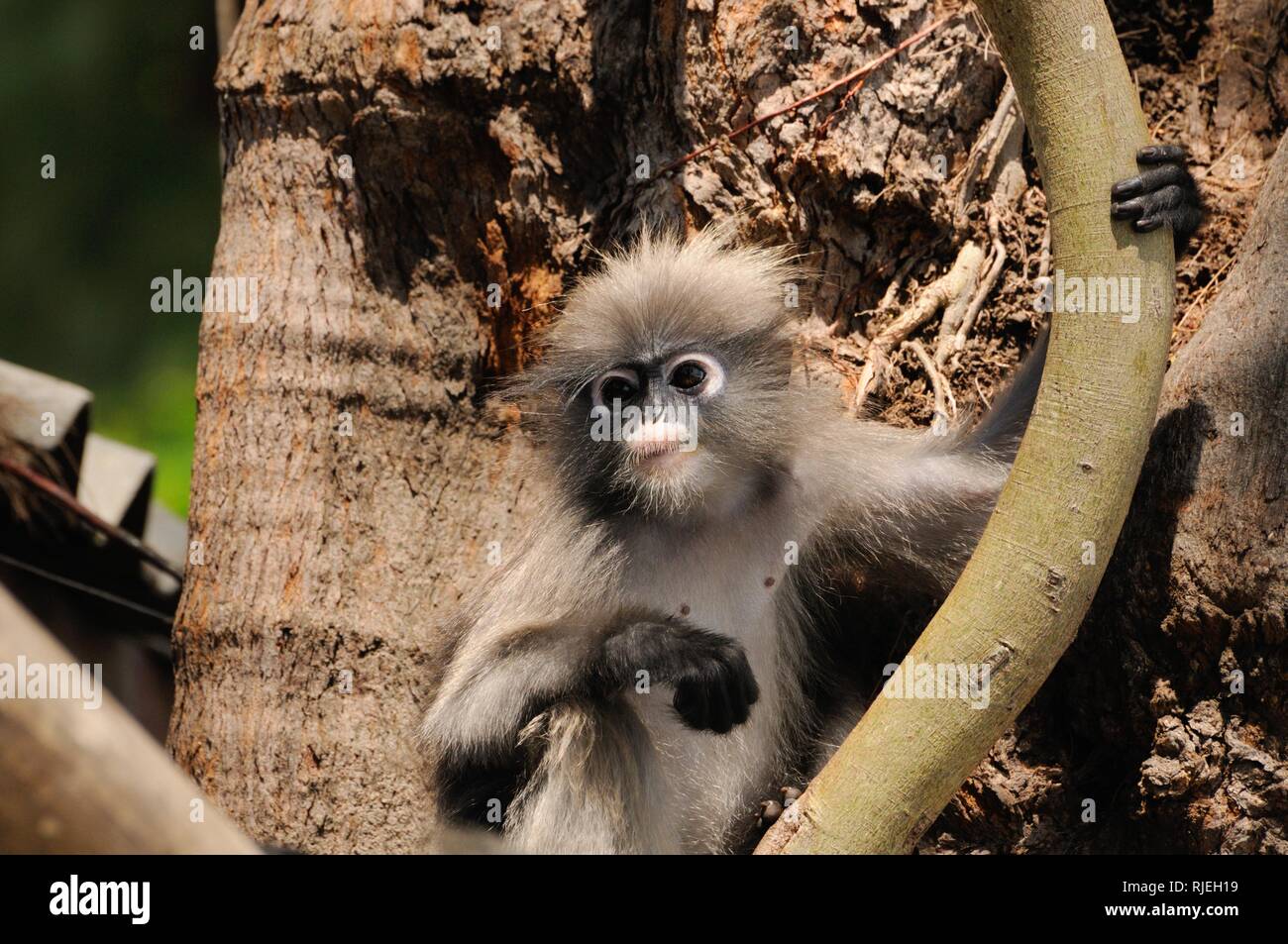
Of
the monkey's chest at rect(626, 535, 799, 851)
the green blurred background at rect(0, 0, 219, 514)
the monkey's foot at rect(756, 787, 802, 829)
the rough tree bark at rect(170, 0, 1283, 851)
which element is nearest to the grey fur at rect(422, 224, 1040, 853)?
the monkey's chest at rect(626, 535, 799, 851)

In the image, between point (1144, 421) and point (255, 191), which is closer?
point (1144, 421)

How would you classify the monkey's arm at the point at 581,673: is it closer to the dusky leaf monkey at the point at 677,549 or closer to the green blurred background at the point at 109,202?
the dusky leaf monkey at the point at 677,549

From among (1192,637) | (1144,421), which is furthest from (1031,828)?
(1144,421)

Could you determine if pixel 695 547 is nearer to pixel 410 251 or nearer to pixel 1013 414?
pixel 1013 414

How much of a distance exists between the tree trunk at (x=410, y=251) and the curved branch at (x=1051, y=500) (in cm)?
149

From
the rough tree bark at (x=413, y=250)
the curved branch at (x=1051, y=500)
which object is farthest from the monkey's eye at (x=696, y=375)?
the curved branch at (x=1051, y=500)

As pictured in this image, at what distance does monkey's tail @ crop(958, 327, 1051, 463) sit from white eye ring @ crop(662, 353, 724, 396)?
0.85 m

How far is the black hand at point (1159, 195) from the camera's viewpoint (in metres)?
3.12

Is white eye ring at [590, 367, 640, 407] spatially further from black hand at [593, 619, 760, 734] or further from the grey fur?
black hand at [593, 619, 760, 734]

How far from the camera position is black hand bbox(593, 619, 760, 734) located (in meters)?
3.67

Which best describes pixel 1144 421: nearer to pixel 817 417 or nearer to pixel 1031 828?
pixel 817 417

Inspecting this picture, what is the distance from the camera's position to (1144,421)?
309 cm

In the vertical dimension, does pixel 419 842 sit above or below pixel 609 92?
below

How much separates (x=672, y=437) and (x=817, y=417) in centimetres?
59
